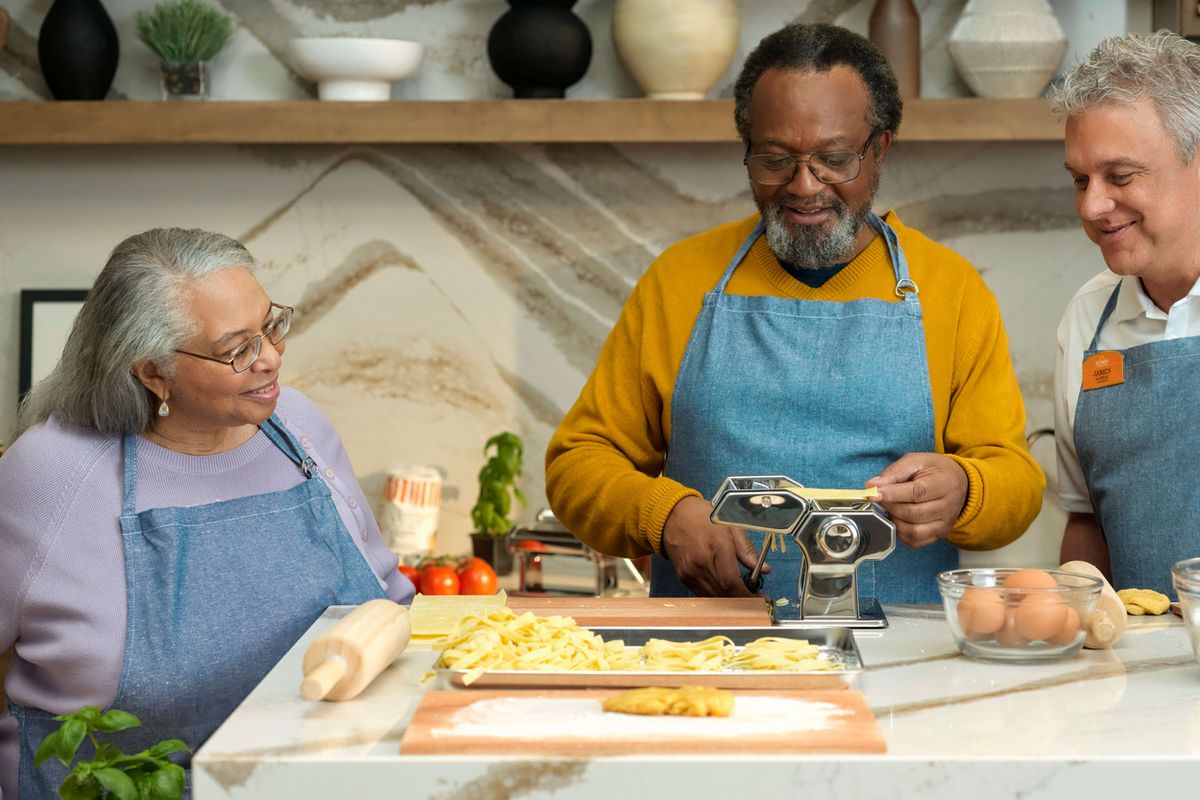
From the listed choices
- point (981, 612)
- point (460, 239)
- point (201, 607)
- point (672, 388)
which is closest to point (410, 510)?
point (460, 239)

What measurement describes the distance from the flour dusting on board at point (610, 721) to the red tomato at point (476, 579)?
1629 mm

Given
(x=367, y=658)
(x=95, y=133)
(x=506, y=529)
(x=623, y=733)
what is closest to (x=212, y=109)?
(x=95, y=133)

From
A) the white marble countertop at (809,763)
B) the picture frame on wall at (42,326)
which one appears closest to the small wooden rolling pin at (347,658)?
the white marble countertop at (809,763)

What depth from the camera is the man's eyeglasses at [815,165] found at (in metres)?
1.89

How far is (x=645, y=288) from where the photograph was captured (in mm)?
2086

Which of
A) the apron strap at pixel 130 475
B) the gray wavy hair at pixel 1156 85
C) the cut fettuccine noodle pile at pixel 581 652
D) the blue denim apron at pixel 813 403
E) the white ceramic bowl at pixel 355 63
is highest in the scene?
the white ceramic bowl at pixel 355 63

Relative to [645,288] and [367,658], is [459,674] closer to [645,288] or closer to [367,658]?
[367,658]

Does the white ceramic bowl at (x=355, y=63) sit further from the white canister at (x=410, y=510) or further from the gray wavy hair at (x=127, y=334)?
the gray wavy hair at (x=127, y=334)

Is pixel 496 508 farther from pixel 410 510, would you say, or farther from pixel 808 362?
pixel 808 362

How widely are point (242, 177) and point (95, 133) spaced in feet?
1.21

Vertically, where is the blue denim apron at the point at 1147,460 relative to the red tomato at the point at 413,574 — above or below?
above

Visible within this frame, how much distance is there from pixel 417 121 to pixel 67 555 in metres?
1.42

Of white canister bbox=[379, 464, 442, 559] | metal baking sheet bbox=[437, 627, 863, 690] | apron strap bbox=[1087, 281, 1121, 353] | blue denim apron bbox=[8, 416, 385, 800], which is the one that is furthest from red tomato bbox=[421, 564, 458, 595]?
metal baking sheet bbox=[437, 627, 863, 690]

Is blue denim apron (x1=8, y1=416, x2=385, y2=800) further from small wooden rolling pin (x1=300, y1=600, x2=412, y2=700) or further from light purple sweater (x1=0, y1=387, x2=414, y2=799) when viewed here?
small wooden rolling pin (x1=300, y1=600, x2=412, y2=700)
